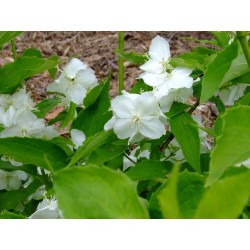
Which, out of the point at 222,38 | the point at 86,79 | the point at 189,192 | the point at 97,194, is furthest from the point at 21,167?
the point at 97,194

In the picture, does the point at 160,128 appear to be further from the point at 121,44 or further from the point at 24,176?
the point at 24,176

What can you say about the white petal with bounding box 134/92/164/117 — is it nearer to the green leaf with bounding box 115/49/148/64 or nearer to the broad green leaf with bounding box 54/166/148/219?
the green leaf with bounding box 115/49/148/64

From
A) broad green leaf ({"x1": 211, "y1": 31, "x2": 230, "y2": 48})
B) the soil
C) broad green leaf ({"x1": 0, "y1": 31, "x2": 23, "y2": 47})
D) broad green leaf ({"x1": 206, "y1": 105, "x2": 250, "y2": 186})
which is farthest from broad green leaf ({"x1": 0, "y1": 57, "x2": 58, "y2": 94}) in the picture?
the soil

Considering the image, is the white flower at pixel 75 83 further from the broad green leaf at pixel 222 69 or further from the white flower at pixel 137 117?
the broad green leaf at pixel 222 69

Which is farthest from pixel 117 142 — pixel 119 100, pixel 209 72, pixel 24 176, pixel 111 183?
pixel 111 183

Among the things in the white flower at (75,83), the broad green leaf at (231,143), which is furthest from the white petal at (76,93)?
the broad green leaf at (231,143)

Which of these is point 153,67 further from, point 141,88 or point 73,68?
point 73,68
